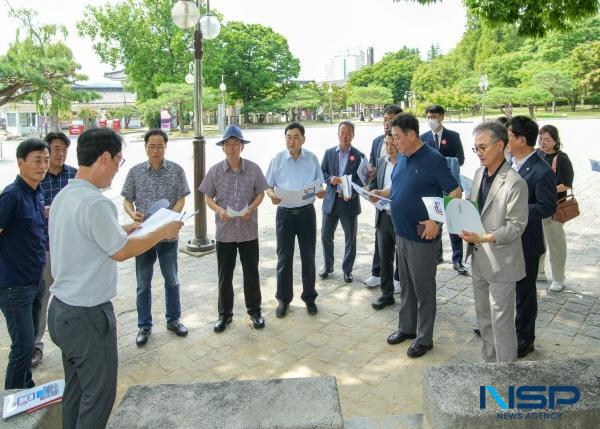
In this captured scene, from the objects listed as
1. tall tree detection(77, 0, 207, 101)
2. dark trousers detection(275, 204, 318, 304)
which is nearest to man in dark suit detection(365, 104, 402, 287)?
dark trousers detection(275, 204, 318, 304)

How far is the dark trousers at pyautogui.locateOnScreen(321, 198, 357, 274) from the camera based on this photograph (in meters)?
5.69

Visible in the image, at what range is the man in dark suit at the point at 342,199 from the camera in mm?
5617

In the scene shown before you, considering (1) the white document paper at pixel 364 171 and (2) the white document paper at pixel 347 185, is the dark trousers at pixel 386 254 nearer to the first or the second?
(2) the white document paper at pixel 347 185

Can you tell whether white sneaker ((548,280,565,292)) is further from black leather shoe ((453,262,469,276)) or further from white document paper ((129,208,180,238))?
white document paper ((129,208,180,238))

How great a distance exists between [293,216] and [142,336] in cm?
184

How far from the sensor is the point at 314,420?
2.04 m

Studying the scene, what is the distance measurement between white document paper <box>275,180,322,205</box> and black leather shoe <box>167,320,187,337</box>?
5.14 ft

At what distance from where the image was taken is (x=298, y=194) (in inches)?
186

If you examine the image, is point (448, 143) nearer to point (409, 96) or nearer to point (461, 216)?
point (461, 216)

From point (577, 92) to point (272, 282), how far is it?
179ft

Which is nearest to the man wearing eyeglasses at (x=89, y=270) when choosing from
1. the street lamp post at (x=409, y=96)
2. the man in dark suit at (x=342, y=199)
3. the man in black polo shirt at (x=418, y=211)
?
the man in black polo shirt at (x=418, y=211)

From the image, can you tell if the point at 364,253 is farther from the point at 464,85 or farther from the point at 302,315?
the point at 464,85

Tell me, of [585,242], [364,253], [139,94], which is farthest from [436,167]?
[139,94]

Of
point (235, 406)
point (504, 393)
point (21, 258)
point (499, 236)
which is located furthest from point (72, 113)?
point (504, 393)
